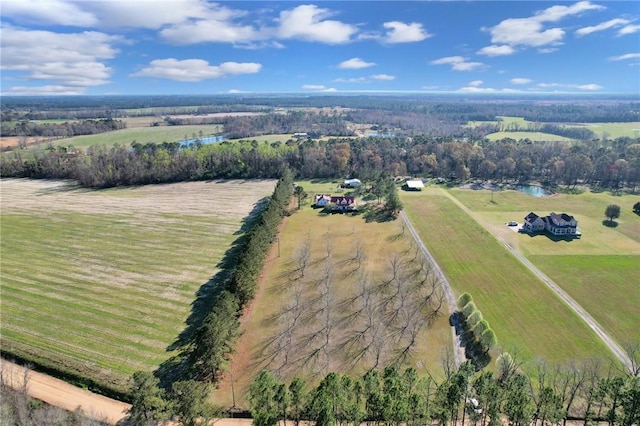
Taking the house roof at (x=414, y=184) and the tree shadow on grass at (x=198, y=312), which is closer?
the tree shadow on grass at (x=198, y=312)

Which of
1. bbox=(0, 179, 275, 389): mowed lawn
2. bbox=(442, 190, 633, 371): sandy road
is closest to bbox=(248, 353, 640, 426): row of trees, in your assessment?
bbox=(442, 190, 633, 371): sandy road

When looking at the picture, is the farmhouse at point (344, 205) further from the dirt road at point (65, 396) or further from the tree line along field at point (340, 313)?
the dirt road at point (65, 396)

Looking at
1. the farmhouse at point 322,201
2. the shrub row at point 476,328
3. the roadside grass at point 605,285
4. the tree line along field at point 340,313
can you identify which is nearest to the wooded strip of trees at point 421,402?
the tree line along field at point 340,313

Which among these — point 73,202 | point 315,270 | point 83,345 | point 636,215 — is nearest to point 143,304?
point 83,345

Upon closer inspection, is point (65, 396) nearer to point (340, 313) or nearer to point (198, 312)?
point (198, 312)

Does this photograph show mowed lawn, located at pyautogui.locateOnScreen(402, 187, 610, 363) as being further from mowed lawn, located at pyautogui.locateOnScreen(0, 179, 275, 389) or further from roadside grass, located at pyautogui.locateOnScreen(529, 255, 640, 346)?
mowed lawn, located at pyautogui.locateOnScreen(0, 179, 275, 389)

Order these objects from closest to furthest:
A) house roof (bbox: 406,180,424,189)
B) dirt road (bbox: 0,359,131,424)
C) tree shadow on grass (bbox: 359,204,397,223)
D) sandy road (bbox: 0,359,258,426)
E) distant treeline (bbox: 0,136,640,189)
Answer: sandy road (bbox: 0,359,258,426) < dirt road (bbox: 0,359,131,424) < tree shadow on grass (bbox: 359,204,397,223) < house roof (bbox: 406,180,424,189) < distant treeline (bbox: 0,136,640,189)
